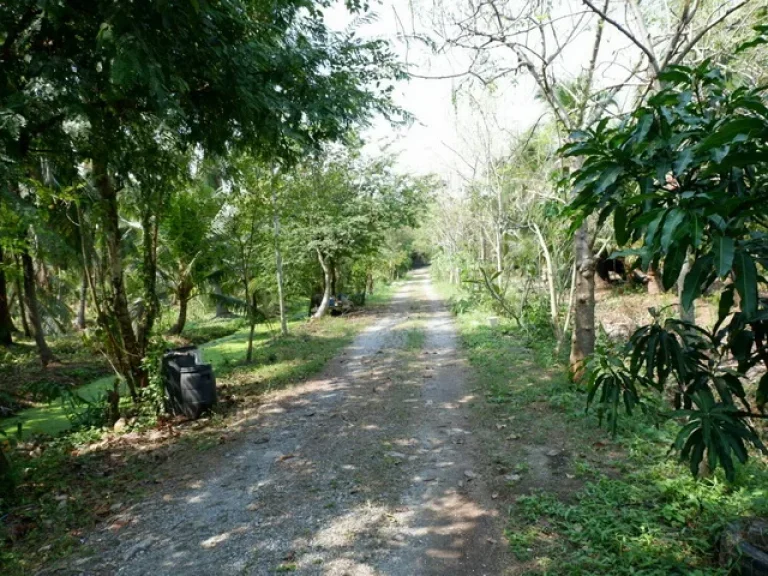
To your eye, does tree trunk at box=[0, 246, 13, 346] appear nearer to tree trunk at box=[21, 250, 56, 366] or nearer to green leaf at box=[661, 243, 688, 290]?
tree trunk at box=[21, 250, 56, 366]

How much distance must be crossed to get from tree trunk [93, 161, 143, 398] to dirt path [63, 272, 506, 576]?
218 cm

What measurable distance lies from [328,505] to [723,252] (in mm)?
3716

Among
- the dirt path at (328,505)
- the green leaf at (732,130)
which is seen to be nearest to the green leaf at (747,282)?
the green leaf at (732,130)

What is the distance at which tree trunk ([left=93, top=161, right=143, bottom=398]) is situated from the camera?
688 centimetres

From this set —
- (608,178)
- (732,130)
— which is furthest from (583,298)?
(732,130)

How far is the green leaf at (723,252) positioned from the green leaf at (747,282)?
117mm

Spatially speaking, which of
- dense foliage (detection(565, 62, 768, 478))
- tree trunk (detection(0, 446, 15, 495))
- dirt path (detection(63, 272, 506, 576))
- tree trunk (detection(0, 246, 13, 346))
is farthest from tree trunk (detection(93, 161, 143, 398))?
tree trunk (detection(0, 246, 13, 346))

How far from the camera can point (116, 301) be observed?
707 cm

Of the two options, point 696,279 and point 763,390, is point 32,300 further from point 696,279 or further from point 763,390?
point 763,390

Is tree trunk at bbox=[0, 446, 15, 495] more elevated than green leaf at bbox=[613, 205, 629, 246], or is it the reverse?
green leaf at bbox=[613, 205, 629, 246]

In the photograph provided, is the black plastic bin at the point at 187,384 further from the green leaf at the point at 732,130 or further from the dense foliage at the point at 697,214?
the green leaf at the point at 732,130

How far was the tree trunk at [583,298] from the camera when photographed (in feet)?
23.3

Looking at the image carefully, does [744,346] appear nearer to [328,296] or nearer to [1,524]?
[1,524]

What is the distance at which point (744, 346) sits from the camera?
7.11ft
